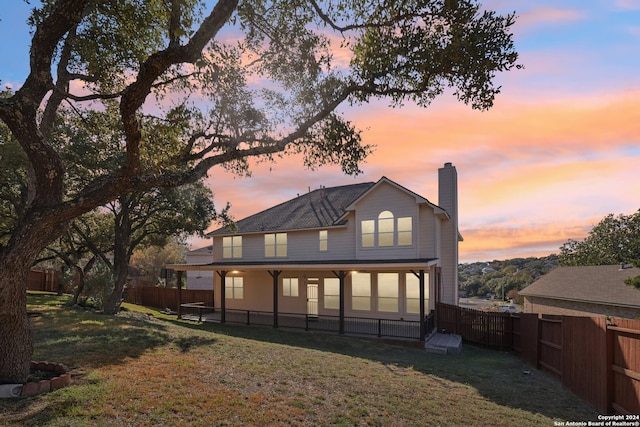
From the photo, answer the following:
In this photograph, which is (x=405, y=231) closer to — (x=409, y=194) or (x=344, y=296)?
(x=409, y=194)

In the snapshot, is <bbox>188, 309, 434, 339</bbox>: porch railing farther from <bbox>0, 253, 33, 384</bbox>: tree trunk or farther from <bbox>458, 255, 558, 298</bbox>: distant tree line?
<bbox>458, 255, 558, 298</bbox>: distant tree line

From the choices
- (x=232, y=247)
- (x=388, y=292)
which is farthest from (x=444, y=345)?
(x=232, y=247)

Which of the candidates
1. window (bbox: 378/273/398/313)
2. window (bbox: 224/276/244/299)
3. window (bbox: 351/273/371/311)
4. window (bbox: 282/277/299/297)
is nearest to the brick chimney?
window (bbox: 378/273/398/313)

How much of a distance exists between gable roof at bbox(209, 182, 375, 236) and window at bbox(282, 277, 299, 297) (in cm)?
320

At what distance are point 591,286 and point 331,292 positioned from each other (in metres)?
20.1

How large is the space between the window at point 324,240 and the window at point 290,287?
266 cm

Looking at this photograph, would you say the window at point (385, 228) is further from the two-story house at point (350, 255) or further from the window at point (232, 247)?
the window at point (232, 247)

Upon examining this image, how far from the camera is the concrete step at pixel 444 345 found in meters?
15.3

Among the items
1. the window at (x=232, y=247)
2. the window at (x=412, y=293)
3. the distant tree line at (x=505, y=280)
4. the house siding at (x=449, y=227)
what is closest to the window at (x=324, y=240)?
the window at (x=412, y=293)

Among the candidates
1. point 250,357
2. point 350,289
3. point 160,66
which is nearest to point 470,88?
point 160,66

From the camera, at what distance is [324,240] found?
72.0 ft

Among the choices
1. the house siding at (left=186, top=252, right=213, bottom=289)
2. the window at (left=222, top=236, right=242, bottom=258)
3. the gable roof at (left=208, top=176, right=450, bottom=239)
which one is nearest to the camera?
the gable roof at (left=208, top=176, right=450, bottom=239)

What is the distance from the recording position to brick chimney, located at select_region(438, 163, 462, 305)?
20891 mm

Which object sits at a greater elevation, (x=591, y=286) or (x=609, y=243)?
(x=609, y=243)
